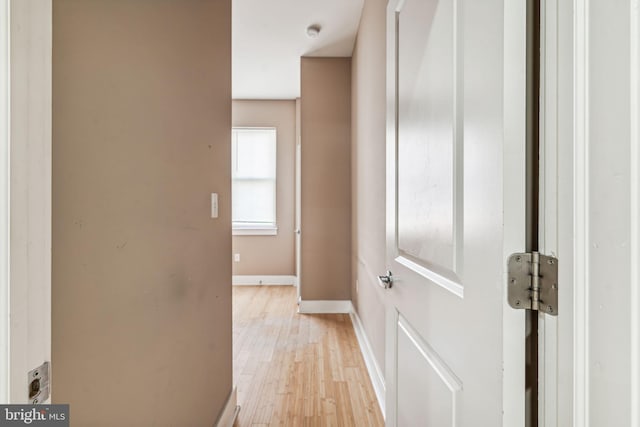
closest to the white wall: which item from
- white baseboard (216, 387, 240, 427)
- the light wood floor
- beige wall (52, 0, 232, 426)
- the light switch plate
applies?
beige wall (52, 0, 232, 426)

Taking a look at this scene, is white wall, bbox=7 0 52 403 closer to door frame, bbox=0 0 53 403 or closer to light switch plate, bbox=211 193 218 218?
door frame, bbox=0 0 53 403

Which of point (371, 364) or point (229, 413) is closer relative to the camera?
point (229, 413)

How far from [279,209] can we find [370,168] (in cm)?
296

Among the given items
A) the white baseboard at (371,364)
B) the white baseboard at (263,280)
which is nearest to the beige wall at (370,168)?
the white baseboard at (371,364)

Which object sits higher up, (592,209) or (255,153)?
(255,153)

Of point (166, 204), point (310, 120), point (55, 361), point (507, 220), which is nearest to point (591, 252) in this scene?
point (507, 220)

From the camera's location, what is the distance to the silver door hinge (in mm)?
554

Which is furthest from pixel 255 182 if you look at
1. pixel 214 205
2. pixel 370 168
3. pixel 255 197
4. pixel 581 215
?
pixel 581 215

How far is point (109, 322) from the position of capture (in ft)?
2.95

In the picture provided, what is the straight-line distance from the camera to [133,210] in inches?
39.5

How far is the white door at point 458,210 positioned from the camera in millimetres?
586

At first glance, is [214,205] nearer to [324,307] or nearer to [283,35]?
[283,35]

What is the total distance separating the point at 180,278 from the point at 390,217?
0.82 metres
